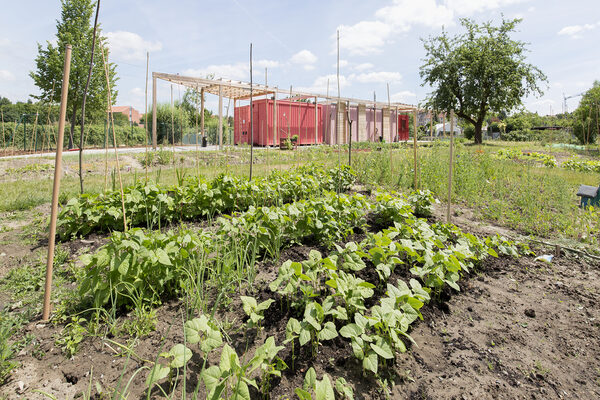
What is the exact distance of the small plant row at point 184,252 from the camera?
5.85 feet

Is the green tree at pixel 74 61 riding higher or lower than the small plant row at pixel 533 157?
higher

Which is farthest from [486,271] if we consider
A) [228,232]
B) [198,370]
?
[198,370]

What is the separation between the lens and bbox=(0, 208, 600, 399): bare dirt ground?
1.43 meters

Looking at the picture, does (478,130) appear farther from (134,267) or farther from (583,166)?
(134,267)

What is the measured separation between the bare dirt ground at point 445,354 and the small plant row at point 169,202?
1.10 m

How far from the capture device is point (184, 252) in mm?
1904

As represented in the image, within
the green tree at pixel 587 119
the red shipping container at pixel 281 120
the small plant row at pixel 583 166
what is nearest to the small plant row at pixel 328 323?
the small plant row at pixel 583 166

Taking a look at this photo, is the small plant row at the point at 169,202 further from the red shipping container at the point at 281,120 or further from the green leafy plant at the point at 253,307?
the red shipping container at the point at 281,120

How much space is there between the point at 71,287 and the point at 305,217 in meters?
1.86

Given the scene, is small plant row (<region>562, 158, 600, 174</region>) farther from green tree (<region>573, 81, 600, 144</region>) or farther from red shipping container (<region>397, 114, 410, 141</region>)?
red shipping container (<region>397, 114, 410, 141</region>)

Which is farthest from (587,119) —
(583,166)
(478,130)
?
(583,166)

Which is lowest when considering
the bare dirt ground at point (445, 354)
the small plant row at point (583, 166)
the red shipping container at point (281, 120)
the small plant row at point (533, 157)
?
the bare dirt ground at point (445, 354)

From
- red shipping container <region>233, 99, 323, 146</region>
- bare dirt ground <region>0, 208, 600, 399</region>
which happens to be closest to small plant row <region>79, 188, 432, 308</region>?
bare dirt ground <region>0, 208, 600, 399</region>

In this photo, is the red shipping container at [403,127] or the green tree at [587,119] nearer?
the green tree at [587,119]
